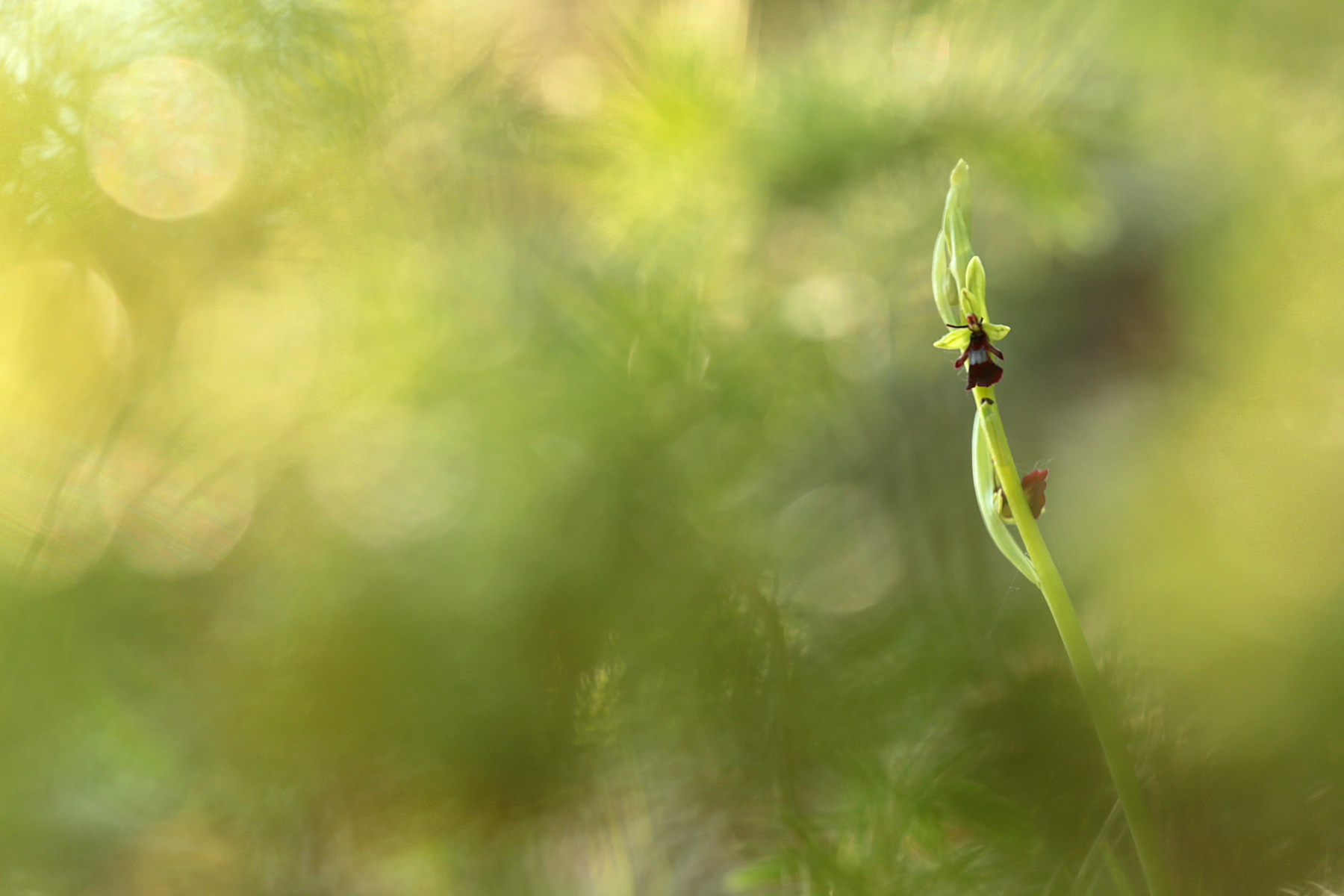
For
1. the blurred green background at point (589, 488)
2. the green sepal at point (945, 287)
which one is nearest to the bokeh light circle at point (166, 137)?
the blurred green background at point (589, 488)

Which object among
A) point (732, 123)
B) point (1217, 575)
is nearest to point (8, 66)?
point (732, 123)

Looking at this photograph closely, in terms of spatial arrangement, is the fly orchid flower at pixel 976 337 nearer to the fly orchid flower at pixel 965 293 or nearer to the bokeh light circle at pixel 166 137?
the fly orchid flower at pixel 965 293

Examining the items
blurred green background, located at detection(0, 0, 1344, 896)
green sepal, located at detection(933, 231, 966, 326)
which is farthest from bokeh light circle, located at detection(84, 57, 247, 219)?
green sepal, located at detection(933, 231, 966, 326)

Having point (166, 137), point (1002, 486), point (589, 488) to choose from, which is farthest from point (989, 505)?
point (166, 137)

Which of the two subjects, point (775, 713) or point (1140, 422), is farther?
point (1140, 422)

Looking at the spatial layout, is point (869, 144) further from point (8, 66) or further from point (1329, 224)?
point (8, 66)
